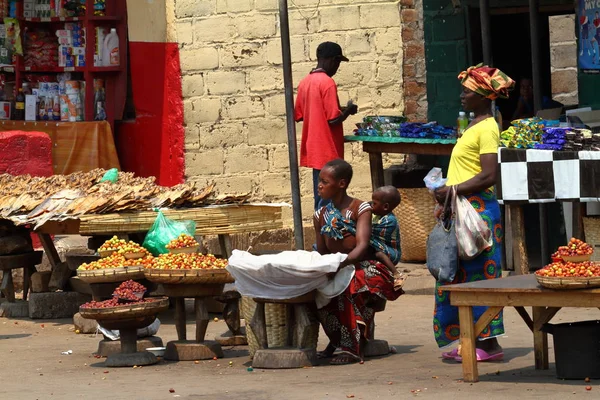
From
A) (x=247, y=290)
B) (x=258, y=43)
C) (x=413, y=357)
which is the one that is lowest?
(x=413, y=357)

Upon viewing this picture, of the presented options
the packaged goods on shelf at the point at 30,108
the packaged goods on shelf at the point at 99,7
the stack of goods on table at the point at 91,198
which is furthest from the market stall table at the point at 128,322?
the packaged goods on shelf at the point at 99,7

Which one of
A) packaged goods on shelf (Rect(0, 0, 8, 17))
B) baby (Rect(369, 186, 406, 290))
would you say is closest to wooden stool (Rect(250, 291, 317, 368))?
baby (Rect(369, 186, 406, 290))

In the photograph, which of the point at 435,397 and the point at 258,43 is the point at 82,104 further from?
the point at 435,397

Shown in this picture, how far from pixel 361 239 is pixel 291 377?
0.95 m

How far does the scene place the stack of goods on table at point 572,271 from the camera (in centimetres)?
664

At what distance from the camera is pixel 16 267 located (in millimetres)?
11016

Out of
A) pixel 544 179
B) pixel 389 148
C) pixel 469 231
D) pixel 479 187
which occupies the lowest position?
pixel 469 231

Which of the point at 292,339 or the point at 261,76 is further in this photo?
the point at 261,76

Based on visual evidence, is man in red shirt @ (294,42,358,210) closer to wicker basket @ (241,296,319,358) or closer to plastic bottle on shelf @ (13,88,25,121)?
wicker basket @ (241,296,319,358)

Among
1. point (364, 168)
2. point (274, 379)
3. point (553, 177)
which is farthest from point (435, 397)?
point (364, 168)

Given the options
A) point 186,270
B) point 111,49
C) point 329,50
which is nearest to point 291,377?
point 186,270

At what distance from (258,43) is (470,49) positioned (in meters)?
2.06

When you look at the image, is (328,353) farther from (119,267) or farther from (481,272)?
(119,267)

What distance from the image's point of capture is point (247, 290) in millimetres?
7875
